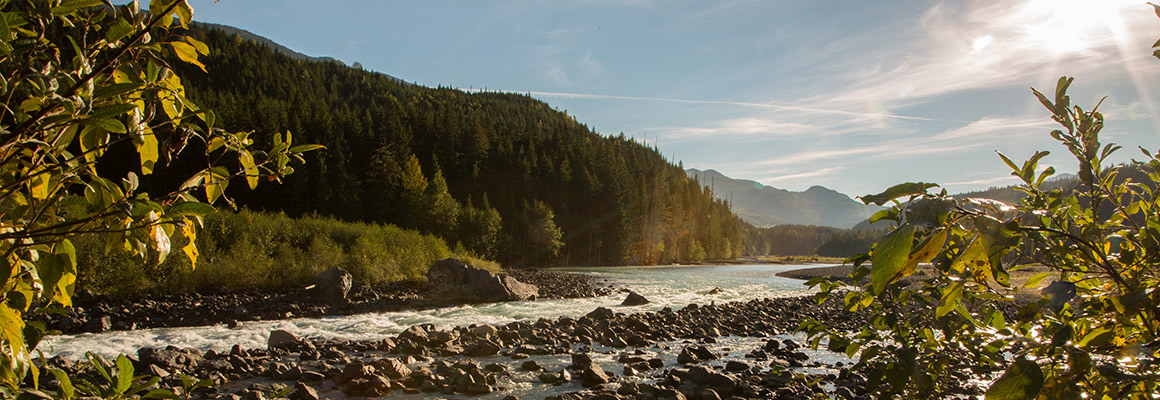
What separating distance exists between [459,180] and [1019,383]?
246 feet

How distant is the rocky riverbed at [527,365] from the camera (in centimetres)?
848

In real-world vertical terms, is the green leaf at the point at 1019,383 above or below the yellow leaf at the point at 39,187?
below

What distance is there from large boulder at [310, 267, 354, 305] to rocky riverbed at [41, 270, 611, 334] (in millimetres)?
299

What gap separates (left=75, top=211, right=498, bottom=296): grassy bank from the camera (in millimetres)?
17625

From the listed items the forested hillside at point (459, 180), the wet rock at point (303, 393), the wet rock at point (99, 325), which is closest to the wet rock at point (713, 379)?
the wet rock at point (303, 393)

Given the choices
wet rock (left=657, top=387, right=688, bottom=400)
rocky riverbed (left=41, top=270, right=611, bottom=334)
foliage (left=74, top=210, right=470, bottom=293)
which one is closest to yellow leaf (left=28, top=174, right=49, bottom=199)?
wet rock (left=657, top=387, right=688, bottom=400)

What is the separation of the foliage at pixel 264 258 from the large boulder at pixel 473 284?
2.39 m

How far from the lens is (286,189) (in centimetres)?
4881

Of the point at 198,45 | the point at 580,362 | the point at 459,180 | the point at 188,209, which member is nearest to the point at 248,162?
the point at 198,45

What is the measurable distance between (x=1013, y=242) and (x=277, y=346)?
44.1ft

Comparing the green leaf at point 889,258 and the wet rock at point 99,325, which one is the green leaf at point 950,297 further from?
the wet rock at point 99,325

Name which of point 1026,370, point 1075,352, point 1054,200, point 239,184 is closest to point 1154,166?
point 1054,200

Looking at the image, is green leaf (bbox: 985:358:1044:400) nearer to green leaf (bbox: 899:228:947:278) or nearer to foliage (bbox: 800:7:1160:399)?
foliage (bbox: 800:7:1160:399)

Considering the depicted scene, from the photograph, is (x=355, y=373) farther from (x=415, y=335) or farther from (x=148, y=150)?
(x=148, y=150)
